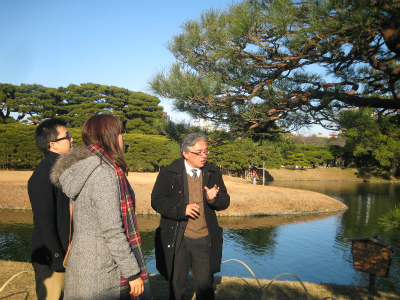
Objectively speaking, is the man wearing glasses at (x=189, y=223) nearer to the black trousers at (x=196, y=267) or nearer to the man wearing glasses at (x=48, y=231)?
the black trousers at (x=196, y=267)

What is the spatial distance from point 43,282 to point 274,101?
2445 millimetres

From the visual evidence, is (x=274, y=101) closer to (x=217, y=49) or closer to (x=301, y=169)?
(x=217, y=49)

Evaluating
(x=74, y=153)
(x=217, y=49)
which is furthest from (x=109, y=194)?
(x=217, y=49)

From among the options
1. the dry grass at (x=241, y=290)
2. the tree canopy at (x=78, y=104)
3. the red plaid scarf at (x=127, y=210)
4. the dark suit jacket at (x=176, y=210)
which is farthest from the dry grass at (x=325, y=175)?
the red plaid scarf at (x=127, y=210)

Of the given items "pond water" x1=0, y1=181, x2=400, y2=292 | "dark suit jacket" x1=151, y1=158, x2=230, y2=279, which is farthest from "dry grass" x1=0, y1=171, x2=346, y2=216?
"dark suit jacket" x1=151, y1=158, x2=230, y2=279

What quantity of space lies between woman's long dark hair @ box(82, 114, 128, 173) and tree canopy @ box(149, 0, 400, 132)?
6.75 feet

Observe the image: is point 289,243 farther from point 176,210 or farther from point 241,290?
point 176,210

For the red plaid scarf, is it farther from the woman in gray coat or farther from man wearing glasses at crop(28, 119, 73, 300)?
man wearing glasses at crop(28, 119, 73, 300)

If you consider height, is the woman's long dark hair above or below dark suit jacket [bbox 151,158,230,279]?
above

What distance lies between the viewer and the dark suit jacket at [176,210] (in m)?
2.40

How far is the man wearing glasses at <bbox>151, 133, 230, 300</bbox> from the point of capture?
2.41 m

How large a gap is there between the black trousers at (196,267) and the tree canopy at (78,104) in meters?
27.1

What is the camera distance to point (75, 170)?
140 centimetres

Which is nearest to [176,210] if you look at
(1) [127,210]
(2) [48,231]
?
(2) [48,231]
